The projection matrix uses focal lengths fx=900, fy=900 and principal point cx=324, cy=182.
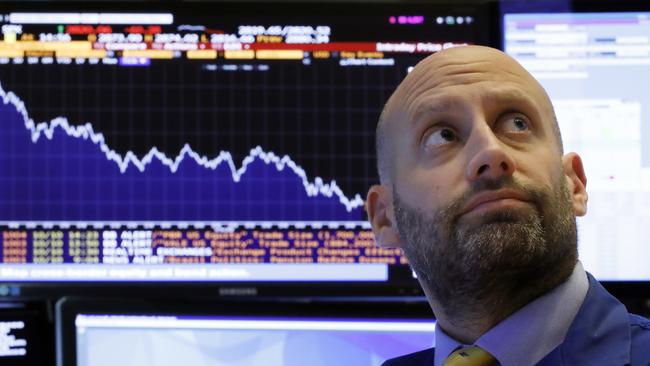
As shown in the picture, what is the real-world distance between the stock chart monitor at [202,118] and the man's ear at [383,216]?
22 cm

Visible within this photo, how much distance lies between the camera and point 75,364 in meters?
1.43

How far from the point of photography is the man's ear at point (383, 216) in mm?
1185

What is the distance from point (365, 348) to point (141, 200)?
0.43 m

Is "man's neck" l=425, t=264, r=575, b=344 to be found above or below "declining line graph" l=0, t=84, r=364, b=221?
below

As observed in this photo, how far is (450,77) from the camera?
1.09 m

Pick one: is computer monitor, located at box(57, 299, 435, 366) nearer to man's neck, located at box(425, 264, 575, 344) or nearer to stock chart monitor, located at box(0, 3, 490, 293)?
stock chart monitor, located at box(0, 3, 490, 293)

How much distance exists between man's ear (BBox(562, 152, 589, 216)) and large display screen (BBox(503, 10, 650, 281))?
1.14 feet

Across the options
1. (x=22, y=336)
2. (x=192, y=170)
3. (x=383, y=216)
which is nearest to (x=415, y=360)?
(x=383, y=216)

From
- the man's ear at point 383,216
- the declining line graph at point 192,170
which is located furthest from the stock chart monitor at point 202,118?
the man's ear at point 383,216

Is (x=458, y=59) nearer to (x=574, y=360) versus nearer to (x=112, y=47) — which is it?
(x=574, y=360)

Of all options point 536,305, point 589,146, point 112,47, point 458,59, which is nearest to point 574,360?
point 536,305

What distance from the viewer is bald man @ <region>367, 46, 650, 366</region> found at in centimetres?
95

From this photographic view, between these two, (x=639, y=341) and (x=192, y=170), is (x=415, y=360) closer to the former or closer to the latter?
(x=639, y=341)

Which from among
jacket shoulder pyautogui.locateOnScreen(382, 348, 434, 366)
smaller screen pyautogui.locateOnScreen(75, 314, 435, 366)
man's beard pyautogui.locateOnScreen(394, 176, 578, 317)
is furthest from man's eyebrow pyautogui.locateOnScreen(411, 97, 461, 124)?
smaller screen pyautogui.locateOnScreen(75, 314, 435, 366)
